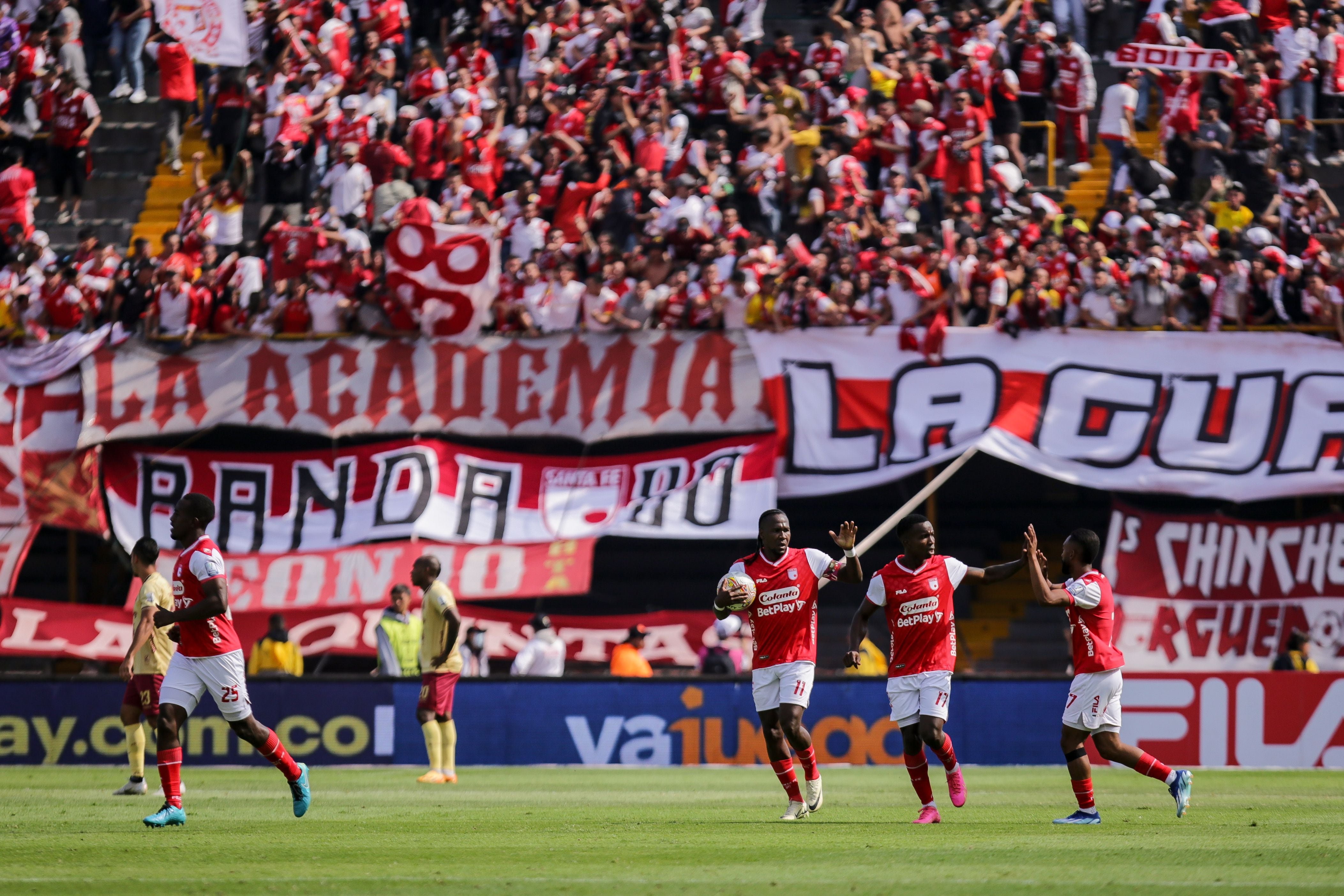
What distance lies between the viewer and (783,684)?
12438mm

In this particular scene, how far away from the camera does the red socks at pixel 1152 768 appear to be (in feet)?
40.2

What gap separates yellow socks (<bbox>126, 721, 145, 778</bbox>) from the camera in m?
15.7

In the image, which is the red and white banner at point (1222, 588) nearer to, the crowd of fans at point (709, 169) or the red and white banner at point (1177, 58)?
the crowd of fans at point (709, 169)

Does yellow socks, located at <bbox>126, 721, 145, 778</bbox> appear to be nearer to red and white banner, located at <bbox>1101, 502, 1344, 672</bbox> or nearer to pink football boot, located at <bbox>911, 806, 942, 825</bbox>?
pink football boot, located at <bbox>911, 806, 942, 825</bbox>

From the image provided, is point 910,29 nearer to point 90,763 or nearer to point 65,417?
point 65,417

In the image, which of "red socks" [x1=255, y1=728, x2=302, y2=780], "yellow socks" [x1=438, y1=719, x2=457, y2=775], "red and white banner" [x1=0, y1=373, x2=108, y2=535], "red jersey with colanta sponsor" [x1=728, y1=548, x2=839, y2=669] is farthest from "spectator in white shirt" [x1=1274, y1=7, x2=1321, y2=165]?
"red socks" [x1=255, y1=728, x2=302, y2=780]

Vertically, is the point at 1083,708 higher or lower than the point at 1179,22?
lower

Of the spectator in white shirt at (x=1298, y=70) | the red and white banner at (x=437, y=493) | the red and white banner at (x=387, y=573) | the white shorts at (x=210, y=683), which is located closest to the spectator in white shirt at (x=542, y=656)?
the red and white banner at (x=387, y=573)

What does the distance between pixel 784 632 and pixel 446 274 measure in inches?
471

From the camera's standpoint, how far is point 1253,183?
988 inches

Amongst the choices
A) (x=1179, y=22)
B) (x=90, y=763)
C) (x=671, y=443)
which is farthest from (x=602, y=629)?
(x=1179, y=22)

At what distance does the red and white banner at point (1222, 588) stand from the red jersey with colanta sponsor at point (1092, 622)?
34.7ft

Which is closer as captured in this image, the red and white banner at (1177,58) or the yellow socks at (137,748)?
the yellow socks at (137,748)

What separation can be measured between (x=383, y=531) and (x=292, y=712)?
3.05m
